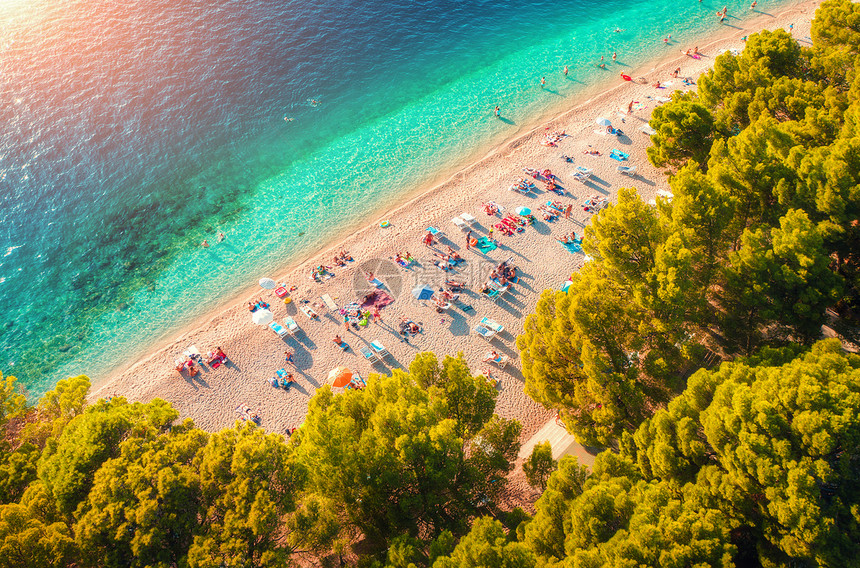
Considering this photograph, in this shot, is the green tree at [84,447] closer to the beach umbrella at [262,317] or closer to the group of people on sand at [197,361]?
the group of people on sand at [197,361]

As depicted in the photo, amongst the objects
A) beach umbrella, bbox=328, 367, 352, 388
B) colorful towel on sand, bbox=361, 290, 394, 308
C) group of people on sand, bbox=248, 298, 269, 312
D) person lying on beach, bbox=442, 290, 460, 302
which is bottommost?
beach umbrella, bbox=328, 367, 352, 388

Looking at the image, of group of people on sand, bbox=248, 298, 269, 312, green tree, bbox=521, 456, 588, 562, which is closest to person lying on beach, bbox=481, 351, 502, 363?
green tree, bbox=521, 456, 588, 562

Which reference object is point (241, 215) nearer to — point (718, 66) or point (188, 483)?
point (188, 483)

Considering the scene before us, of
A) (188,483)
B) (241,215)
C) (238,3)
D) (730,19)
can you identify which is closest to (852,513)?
(188,483)

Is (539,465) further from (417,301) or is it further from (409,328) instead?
(417,301)

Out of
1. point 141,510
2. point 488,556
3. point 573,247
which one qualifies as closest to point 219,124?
point 573,247

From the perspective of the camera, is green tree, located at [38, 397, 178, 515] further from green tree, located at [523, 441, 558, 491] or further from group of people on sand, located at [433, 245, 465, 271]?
group of people on sand, located at [433, 245, 465, 271]
